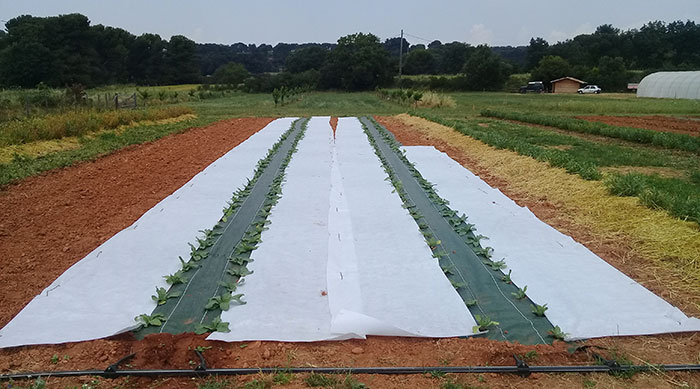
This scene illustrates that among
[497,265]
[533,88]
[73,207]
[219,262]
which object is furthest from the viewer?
[533,88]

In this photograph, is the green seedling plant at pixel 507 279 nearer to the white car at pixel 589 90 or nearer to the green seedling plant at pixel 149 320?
the green seedling plant at pixel 149 320

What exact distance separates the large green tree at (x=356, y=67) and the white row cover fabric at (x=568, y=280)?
168 ft

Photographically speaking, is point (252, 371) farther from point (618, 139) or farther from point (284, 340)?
point (618, 139)

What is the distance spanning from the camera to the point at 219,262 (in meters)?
4.38

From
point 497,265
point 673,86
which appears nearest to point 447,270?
point 497,265

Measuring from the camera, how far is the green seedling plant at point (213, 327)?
3190 millimetres

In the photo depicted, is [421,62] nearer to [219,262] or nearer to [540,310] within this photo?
[219,262]

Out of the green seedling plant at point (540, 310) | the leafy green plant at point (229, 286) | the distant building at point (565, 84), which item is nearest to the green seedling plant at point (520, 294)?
the green seedling plant at point (540, 310)

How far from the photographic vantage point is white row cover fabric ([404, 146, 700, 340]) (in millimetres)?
3307

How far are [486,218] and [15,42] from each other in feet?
194

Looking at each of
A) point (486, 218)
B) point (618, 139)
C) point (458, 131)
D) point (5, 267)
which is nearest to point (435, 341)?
point (486, 218)

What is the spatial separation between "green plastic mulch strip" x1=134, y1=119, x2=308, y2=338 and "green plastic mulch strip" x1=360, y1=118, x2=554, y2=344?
1.87m

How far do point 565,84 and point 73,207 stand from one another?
59.4 metres

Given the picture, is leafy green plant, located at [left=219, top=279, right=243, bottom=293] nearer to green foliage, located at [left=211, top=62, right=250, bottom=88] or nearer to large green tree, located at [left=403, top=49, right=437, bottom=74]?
green foliage, located at [left=211, top=62, right=250, bottom=88]
